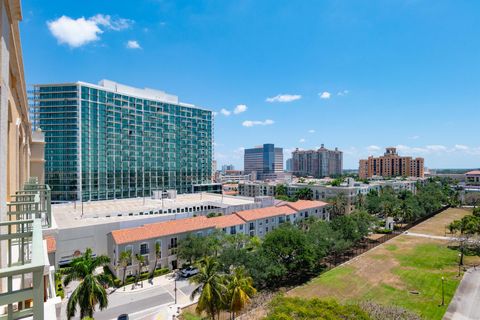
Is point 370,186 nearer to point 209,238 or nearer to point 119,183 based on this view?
point 209,238

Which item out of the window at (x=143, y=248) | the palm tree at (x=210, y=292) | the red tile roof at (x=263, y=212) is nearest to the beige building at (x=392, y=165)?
the red tile roof at (x=263, y=212)

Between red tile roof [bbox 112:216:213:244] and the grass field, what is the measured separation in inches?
761

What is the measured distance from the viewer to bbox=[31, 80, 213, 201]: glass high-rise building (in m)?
79.0

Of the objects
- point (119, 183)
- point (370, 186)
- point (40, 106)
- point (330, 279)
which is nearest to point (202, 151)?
point (119, 183)

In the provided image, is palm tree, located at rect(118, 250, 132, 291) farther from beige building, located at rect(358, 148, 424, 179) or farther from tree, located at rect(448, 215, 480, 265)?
beige building, located at rect(358, 148, 424, 179)

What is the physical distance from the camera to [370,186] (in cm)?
10238

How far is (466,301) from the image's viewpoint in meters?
33.6

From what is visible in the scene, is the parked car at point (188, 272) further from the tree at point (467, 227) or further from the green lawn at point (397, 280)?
the tree at point (467, 227)

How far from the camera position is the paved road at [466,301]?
30438mm

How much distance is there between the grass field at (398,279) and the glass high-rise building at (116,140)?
6936 centimetres

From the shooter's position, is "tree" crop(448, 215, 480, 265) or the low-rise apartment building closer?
the low-rise apartment building

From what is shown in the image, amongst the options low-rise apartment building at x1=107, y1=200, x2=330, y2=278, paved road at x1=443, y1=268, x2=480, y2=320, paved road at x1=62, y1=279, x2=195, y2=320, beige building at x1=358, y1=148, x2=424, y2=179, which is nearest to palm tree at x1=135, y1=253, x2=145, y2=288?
low-rise apartment building at x1=107, y1=200, x2=330, y2=278

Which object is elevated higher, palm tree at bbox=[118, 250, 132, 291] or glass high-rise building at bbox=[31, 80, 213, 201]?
glass high-rise building at bbox=[31, 80, 213, 201]

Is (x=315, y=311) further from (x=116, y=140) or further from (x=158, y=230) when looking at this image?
(x=116, y=140)
